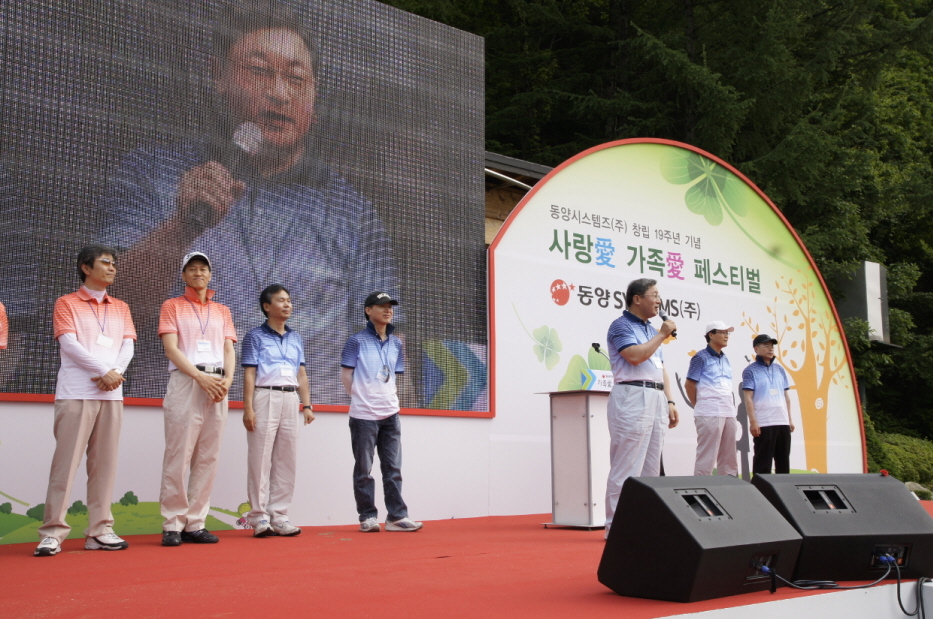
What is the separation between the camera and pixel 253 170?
20.2 feet

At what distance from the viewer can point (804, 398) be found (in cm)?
989

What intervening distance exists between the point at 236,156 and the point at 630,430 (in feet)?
10.8

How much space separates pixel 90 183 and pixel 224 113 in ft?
3.54

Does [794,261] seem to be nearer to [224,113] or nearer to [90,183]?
[224,113]

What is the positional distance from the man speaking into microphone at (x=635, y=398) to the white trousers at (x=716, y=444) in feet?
7.68

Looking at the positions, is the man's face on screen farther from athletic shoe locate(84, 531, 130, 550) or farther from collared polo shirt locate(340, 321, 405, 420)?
athletic shoe locate(84, 531, 130, 550)

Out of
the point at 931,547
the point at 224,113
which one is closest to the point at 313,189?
the point at 224,113

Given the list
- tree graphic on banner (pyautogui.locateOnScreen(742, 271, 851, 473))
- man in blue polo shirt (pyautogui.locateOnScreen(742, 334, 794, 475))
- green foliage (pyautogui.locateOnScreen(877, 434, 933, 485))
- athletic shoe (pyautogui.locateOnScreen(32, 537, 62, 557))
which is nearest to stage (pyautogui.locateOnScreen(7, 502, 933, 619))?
athletic shoe (pyautogui.locateOnScreen(32, 537, 62, 557))

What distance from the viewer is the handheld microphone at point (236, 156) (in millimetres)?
5848

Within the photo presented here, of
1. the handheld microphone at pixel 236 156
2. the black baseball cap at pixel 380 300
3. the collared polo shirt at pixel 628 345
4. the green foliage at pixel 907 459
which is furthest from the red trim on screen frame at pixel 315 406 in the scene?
the green foliage at pixel 907 459

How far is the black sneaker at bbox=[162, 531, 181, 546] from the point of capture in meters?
4.63

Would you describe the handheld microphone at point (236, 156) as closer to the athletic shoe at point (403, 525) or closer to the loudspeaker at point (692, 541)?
the athletic shoe at point (403, 525)

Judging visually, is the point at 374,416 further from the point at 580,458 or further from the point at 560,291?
the point at 560,291

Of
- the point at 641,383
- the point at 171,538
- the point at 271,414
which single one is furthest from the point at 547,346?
the point at 171,538
